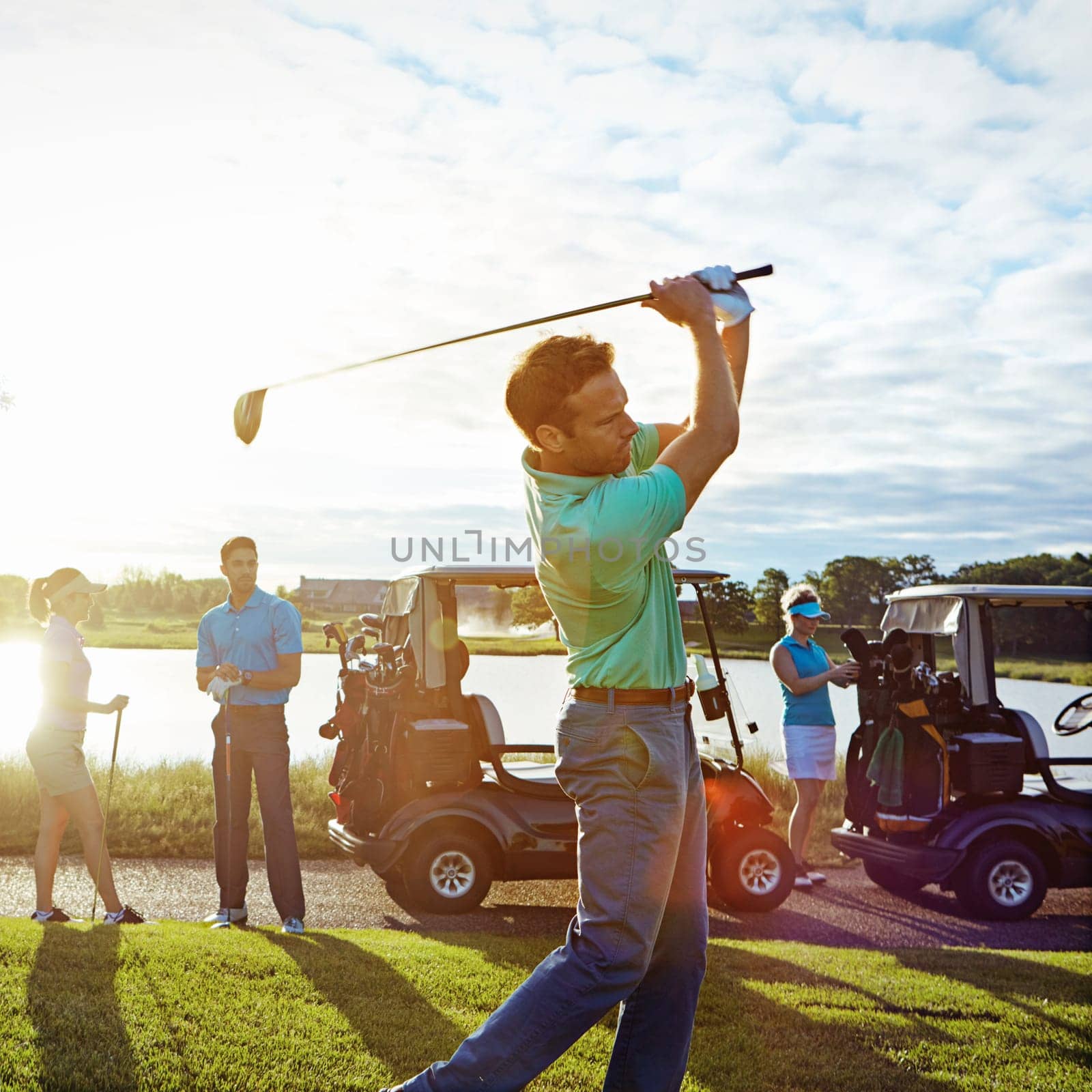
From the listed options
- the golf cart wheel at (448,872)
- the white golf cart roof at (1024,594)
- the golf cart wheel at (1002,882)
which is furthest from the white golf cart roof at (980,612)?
the golf cart wheel at (448,872)

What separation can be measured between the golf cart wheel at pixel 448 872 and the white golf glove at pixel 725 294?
187 inches

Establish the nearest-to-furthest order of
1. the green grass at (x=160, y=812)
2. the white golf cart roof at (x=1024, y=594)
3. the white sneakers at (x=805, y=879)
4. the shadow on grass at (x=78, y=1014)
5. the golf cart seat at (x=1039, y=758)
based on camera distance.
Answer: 1. the shadow on grass at (x=78, y=1014)
2. the golf cart seat at (x=1039, y=758)
3. the white golf cart roof at (x=1024, y=594)
4. the white sneakers at (x=805, y=879)
5. the green grass at (x=160, y=812)

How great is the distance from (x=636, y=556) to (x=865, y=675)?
5223 mm

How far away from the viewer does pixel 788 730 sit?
7.57m

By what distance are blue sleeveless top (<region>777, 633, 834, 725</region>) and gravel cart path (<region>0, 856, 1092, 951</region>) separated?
3.86ft

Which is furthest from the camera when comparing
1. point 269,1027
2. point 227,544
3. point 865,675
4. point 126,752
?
point 126,752

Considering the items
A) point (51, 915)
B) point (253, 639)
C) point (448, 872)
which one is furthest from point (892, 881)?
point (51, 915)

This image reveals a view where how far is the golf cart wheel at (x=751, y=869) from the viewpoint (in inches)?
264

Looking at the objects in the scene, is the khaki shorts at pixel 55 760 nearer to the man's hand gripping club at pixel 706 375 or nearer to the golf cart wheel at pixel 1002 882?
the man's hand gripping club at pixel 706 375

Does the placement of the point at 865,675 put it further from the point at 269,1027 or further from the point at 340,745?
the point at 269,1027

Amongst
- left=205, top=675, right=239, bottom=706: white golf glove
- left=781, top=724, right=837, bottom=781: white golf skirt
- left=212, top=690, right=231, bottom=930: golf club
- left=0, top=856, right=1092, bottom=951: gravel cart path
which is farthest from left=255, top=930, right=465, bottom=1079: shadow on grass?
left=781, top=724, right=837, bottom=781: white golf skirt

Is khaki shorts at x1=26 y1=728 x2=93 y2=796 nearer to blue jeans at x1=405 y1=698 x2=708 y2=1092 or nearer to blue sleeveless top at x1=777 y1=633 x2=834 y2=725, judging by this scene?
blue jeans at x1=405 y1=698 x2=708 y2=1092

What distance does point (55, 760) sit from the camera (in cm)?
575

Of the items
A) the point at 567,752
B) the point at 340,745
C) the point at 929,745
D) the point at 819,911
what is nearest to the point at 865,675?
the point at 929,745
